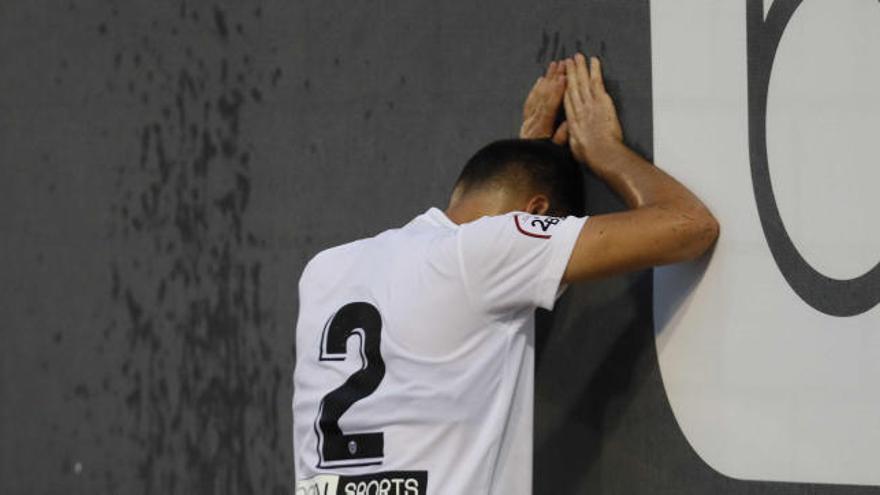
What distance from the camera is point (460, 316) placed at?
2057 millimetres

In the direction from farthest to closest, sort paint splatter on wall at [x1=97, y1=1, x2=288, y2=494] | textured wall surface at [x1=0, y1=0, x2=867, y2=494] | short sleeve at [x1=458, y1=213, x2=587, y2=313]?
paint splatter on wall at [x1=97, y1=1, x2=288, y2=494] → textured wall surface at [x1=0, y1=0, x2=867, y2=494] → short sleeve at [x1=458, y1=213, x2=587, y2=313]

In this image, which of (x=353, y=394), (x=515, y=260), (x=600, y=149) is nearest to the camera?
(x=515, y=260)

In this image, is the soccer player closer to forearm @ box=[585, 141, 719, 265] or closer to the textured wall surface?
forearm @ box=[585, 141, 719, 265]

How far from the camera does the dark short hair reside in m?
2.21

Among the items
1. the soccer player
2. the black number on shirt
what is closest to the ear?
the soccer player

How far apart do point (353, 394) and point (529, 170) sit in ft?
1.43

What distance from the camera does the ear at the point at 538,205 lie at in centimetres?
220

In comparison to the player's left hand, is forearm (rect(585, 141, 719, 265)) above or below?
below

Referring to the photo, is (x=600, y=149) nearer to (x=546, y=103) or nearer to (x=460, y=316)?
(x=546, y=103)

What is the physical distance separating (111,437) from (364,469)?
2.52 feet

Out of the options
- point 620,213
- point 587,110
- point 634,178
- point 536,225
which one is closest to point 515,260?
point 536,225

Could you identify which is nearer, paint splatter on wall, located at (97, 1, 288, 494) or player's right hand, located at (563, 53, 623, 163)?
player's right hand, located at (563, 53, 623, 163)

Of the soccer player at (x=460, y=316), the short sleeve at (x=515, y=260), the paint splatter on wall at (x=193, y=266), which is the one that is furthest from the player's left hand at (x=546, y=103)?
the paint splatter on wall at (x=193, y=266)

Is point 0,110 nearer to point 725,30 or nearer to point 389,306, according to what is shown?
point 389,306
